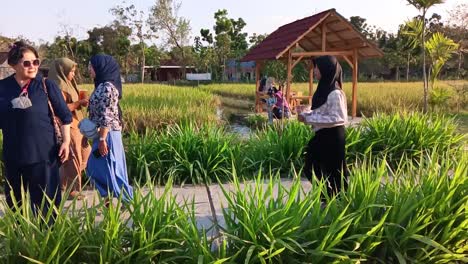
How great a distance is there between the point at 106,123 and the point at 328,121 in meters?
1.88

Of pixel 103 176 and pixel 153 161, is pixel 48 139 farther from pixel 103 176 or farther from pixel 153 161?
pixel 153 161

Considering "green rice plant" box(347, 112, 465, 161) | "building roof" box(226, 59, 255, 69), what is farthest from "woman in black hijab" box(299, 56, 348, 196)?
"building roof" box(226, 59, 255, 69)

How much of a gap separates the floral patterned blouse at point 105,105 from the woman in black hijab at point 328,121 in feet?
5.35

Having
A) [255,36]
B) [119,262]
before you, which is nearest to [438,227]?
Answer: [119,262]

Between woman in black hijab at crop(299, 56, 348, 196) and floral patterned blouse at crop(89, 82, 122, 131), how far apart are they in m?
1.63

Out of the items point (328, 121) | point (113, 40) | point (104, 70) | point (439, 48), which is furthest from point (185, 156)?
point (113, 40)

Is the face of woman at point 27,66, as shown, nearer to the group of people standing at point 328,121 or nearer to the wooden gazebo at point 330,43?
the group of people standing at point 328,121

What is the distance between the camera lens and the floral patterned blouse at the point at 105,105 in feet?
12.8

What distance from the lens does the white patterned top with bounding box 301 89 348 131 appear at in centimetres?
405

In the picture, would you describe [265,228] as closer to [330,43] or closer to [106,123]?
[106,123]

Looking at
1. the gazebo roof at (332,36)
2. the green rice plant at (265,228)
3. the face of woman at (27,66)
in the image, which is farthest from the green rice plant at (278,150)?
the gazebo roof at (332,36)

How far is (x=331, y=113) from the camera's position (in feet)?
13.3

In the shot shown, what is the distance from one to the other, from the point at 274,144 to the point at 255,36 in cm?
4859

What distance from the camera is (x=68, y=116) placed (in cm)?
345
